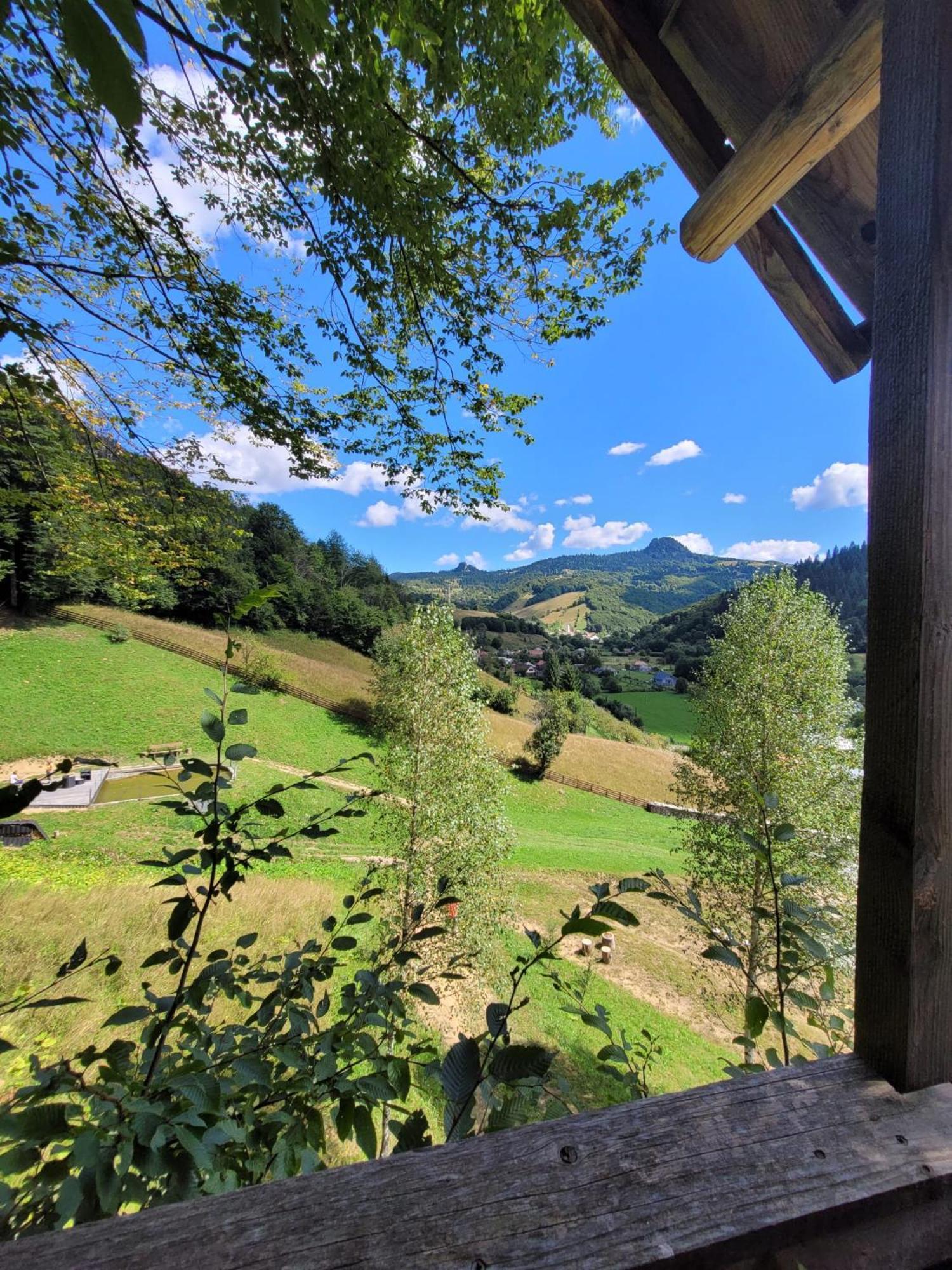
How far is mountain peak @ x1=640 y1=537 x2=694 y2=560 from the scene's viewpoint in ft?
465

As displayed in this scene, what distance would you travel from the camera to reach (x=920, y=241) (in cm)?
74

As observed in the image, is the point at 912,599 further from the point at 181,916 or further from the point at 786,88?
the point at 181,916

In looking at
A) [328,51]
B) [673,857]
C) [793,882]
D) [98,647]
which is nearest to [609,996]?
[673,857]

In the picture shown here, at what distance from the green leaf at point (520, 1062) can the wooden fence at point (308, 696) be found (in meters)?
20.6

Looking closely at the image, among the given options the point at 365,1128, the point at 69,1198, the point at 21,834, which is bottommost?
the point at 21,834

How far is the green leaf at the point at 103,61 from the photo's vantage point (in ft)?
1.99

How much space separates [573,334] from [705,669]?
8.27 metres

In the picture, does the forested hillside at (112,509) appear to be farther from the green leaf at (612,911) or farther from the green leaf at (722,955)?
the green leaf at (722,955)

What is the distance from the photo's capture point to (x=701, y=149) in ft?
4.53

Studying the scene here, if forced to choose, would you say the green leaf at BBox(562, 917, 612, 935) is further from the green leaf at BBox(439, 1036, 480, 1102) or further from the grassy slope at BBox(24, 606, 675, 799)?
the grassy slope at BBox(24, 606, 675, 799)

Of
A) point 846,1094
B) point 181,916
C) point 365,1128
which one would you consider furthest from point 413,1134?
point 181,916

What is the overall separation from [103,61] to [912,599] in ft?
4.78

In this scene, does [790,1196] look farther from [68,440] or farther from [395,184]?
[68,440]

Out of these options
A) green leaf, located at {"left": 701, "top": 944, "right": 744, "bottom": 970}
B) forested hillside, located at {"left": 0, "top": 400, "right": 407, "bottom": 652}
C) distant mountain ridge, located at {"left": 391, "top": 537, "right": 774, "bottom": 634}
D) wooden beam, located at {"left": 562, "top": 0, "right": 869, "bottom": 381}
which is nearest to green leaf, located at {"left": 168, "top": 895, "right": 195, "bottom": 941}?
green leaf, located at {"left": 701, "top": 944, "right": 744, "bottom": 970}
